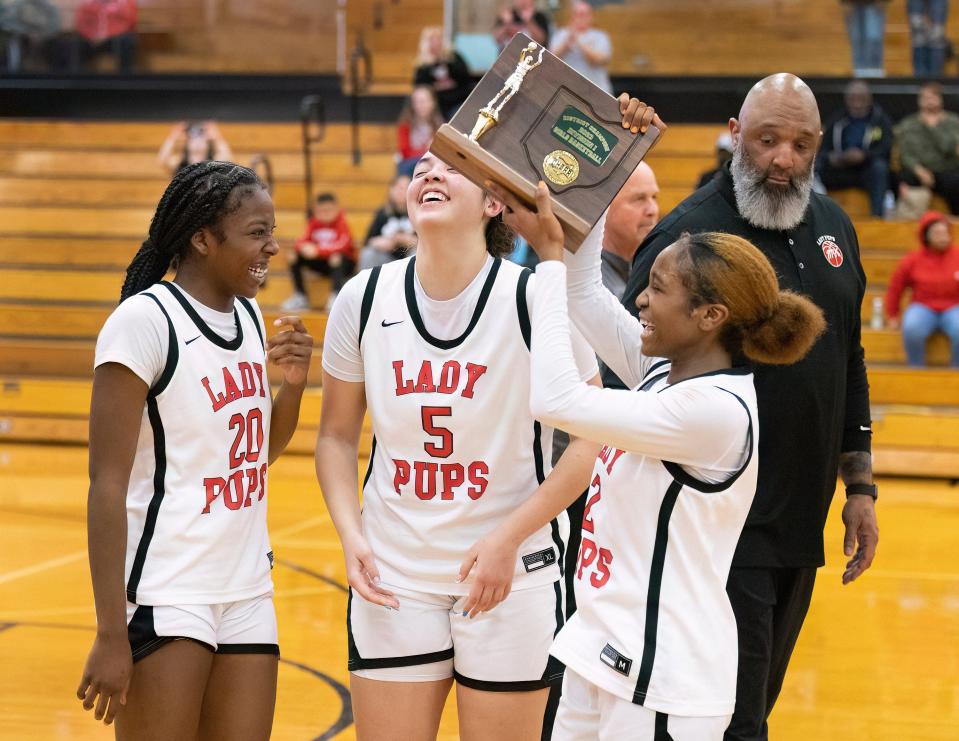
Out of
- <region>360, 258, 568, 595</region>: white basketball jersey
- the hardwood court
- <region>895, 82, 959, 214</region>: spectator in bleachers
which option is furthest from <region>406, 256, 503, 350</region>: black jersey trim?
<region>895, 82, 959, 214</region>: spectator in bleachers

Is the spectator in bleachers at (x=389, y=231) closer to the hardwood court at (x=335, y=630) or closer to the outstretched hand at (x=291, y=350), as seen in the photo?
the hardwood court at (x=335, y=630)

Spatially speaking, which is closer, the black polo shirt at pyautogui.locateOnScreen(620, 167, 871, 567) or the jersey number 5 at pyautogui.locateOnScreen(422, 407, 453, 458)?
the jersey number 5 at pyautogui.locateOnScreen(422, 407, 453, 458)

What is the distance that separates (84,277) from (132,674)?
11.6 metres

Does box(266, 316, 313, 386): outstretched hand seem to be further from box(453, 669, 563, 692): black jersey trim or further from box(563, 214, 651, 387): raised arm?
box(453, 669, 563, 692): black jersey trim

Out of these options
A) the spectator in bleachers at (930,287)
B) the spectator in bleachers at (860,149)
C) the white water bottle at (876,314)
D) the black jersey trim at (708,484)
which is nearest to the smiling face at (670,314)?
the black jersey trim at (708,484)

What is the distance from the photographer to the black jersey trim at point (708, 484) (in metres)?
2.38

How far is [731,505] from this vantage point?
7.89 feet

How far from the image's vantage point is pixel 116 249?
13992mm

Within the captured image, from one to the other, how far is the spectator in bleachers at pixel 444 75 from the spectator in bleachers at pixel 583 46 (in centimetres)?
98

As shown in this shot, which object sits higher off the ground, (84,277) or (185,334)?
(185,334)

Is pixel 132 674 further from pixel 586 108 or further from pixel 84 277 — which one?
pixel 84 277

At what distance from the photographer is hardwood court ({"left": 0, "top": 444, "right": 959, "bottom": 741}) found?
15.7 feet

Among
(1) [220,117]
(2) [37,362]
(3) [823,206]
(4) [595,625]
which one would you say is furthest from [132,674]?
(1) [220,117]

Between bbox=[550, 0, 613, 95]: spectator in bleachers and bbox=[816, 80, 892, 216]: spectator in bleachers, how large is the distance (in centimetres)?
238
